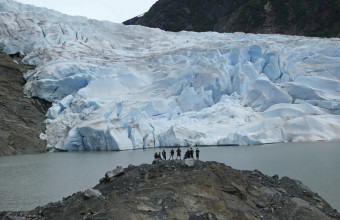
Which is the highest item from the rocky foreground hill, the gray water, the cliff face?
the cliff face

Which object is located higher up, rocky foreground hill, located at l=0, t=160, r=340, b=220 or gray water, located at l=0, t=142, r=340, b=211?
rocky foreground hill, located at l=0, t=160, r=340, b=220

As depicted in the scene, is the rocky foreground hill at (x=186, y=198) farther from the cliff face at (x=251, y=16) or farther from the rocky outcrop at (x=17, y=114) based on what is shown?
the cliff face at (x=251, y=16)

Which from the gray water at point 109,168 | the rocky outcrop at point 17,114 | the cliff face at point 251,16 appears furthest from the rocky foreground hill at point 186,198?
the cliff face at point 251,16

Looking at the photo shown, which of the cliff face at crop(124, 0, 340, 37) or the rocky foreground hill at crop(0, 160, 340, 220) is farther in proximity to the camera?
the cliff face at crop(124, 0, 340, 37)

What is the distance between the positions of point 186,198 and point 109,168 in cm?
863

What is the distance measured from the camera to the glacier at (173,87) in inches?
844

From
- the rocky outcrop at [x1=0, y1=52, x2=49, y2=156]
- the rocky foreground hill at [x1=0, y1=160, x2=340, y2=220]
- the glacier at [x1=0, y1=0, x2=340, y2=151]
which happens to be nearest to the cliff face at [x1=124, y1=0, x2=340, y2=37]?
the glacier at [x1=0, y1=0, x2=340, y2=151]

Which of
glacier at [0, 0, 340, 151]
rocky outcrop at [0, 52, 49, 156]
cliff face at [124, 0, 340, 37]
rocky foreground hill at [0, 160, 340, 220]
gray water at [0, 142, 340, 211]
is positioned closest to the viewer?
rocky foreground hill at [0, 160, 340, 220]

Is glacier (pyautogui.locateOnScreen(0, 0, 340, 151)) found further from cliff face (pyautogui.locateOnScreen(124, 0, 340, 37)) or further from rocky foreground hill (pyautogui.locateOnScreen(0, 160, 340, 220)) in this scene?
cliff face (pyautogui.locateOnScreen(124, 0, 340, 37))

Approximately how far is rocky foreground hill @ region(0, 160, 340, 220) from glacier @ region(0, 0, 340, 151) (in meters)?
13.3

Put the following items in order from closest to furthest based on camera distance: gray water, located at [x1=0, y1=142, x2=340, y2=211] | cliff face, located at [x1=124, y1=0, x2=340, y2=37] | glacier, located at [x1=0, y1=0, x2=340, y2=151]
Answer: gray water, located at [x1=0, y1=142, x2=340, y2=211]
glacier, located at [x1=0, y1=0, x2=340, y2=151]
cliff face, located at [x1=124, y1=0, x2=340, y2=37]

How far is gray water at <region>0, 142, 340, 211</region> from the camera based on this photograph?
10.4m

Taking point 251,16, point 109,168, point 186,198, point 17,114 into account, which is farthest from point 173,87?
point 251,16

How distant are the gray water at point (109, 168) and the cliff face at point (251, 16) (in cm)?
3382
